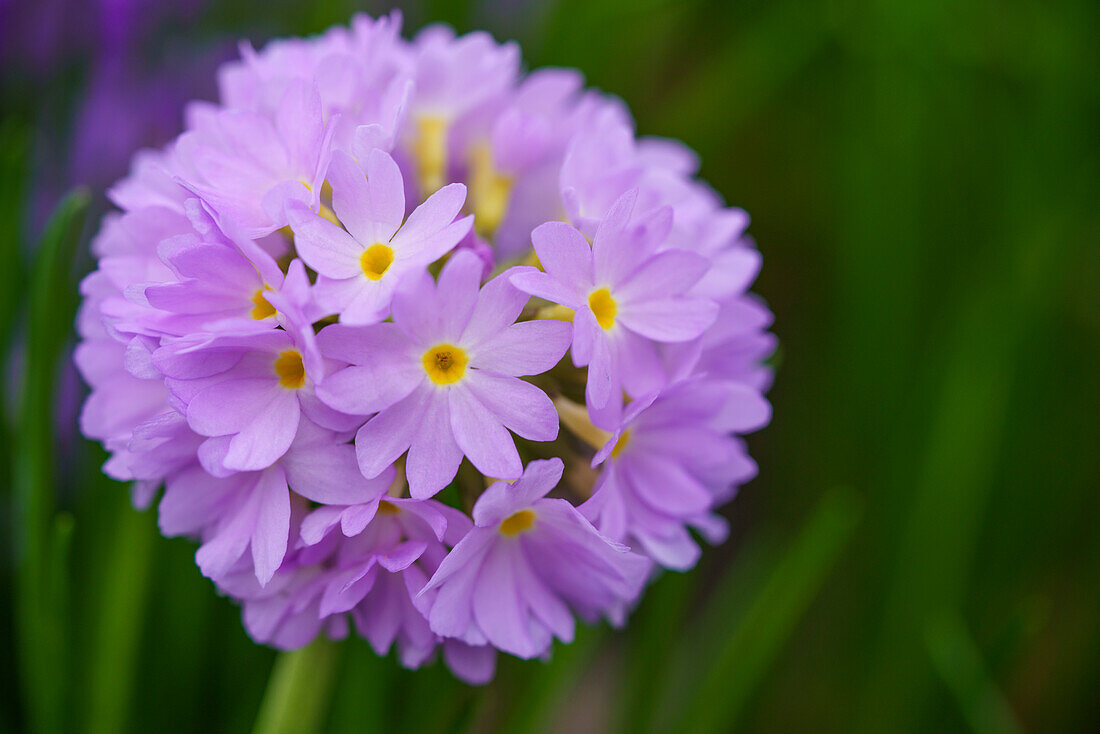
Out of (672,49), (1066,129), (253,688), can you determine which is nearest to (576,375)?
(253,688)

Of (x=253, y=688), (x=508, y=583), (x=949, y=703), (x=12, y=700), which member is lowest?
(x=12, y=700)

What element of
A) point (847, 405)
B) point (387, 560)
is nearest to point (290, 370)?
point (387, 560)

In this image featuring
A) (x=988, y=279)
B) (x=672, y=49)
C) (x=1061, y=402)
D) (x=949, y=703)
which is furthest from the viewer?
(x=672, y=49)

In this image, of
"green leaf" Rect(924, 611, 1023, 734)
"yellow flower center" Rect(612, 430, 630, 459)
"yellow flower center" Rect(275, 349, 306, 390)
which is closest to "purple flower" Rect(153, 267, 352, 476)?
"yellow flower center" Rect(275, 349, 306, 390)

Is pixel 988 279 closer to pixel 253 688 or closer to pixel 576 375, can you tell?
pixel 576 375

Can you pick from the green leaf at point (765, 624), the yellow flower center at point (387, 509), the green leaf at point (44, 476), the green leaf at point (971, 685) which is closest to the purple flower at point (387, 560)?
the yellow flower center at point (387, 509)

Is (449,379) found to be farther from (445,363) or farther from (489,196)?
(489,196)

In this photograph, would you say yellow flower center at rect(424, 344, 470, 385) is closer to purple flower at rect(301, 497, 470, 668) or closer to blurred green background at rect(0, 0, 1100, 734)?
purple flower at rect(301, 497, 470, 668)
